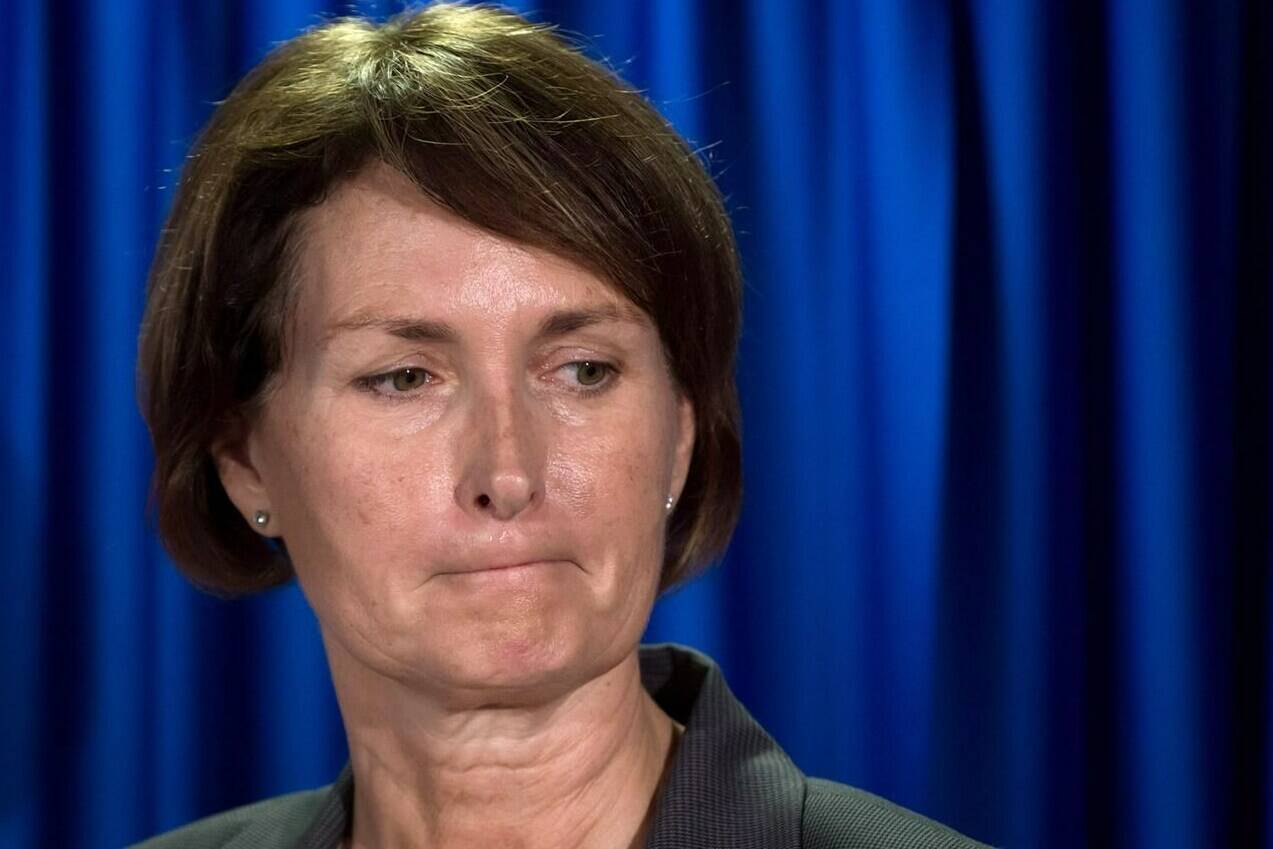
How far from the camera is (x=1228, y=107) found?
1.89 metres

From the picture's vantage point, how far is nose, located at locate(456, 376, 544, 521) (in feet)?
4.34

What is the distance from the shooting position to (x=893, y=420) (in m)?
2.02

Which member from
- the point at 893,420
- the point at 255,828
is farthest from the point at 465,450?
the point at 893,420

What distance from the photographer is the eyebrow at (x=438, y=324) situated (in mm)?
1373

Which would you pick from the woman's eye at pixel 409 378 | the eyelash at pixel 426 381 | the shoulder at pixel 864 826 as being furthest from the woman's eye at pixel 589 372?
the shoulder at pixel 864 826

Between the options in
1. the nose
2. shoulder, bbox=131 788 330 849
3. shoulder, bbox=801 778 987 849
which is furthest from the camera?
shoulder, bbox=131 788 330 849

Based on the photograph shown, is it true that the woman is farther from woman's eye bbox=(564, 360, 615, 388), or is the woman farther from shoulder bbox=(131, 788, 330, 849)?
shoulder bbox=(131, 788, 330, 849)

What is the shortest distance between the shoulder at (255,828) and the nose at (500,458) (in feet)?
1.79

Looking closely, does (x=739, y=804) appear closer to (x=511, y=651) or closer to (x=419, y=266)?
(x=511, y=651)

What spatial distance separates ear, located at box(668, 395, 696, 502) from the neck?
172 millimetres

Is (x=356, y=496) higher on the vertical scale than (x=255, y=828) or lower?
higher

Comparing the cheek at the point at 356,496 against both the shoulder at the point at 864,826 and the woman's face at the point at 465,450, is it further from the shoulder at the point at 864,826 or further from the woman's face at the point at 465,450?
the shoulder at the point at 864,826

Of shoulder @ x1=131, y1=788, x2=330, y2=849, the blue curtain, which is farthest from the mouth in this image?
the blue curtain

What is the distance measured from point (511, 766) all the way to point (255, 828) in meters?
0.44
